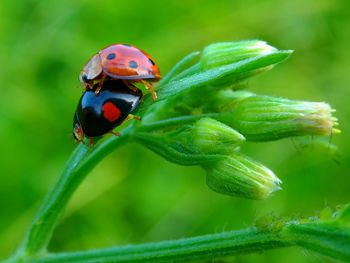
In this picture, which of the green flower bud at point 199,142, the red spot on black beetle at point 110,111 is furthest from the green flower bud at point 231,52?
the red spot on black beetle at point 110,111

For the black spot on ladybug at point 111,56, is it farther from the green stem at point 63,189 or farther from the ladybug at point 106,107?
the green stem at point 63,189

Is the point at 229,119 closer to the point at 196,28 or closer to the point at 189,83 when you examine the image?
the point at 189,83

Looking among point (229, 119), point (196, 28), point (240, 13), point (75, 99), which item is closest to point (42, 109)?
point (75, 99)

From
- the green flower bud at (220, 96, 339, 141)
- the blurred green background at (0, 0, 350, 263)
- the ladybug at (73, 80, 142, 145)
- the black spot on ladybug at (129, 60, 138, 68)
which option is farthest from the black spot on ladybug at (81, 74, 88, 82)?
the blurred green background at (0, 0, 350, 263)

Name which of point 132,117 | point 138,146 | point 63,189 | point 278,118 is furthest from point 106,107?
point 138,146

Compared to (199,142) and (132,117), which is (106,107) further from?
(199,142)

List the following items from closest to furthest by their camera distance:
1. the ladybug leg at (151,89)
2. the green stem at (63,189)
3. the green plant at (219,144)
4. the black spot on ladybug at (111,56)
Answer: the green plant at (219,144) < the ladybug leg at (151,89) < the black spot on ladybug at (111,56) < the green stem at (63,189)
